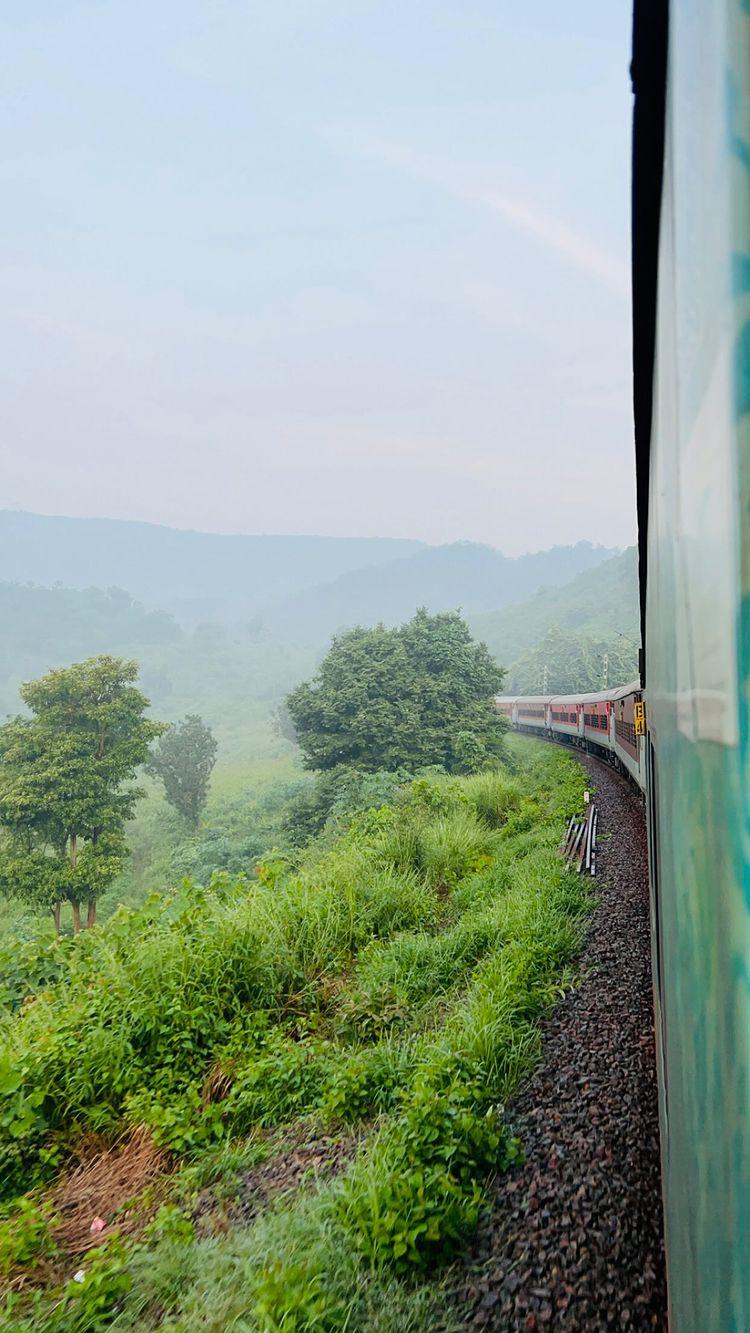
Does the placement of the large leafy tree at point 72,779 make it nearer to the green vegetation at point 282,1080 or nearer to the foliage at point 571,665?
the green vegetation at point 282,1080

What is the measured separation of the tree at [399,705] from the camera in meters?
21.2

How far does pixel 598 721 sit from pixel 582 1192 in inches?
630

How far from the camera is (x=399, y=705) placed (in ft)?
72.0

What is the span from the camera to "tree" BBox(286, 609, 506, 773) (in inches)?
835

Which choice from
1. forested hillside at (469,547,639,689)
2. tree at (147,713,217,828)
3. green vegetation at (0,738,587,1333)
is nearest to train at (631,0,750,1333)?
green vegetation at (0,738,587,1333)

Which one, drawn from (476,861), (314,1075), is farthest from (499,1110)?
(476,861)

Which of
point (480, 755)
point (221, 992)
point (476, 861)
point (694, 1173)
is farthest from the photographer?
point (480, 755)

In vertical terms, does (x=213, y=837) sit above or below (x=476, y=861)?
below

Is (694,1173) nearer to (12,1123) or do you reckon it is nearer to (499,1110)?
(499,1110)

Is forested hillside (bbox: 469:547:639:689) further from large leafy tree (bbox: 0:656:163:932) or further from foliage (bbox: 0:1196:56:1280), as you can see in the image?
foliage (bbox: 0:1196:56:1280)

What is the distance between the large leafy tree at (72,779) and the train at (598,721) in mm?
13780

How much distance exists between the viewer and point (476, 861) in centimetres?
998

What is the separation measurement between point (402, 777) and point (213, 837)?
983cm

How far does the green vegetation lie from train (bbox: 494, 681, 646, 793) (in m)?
4.45
